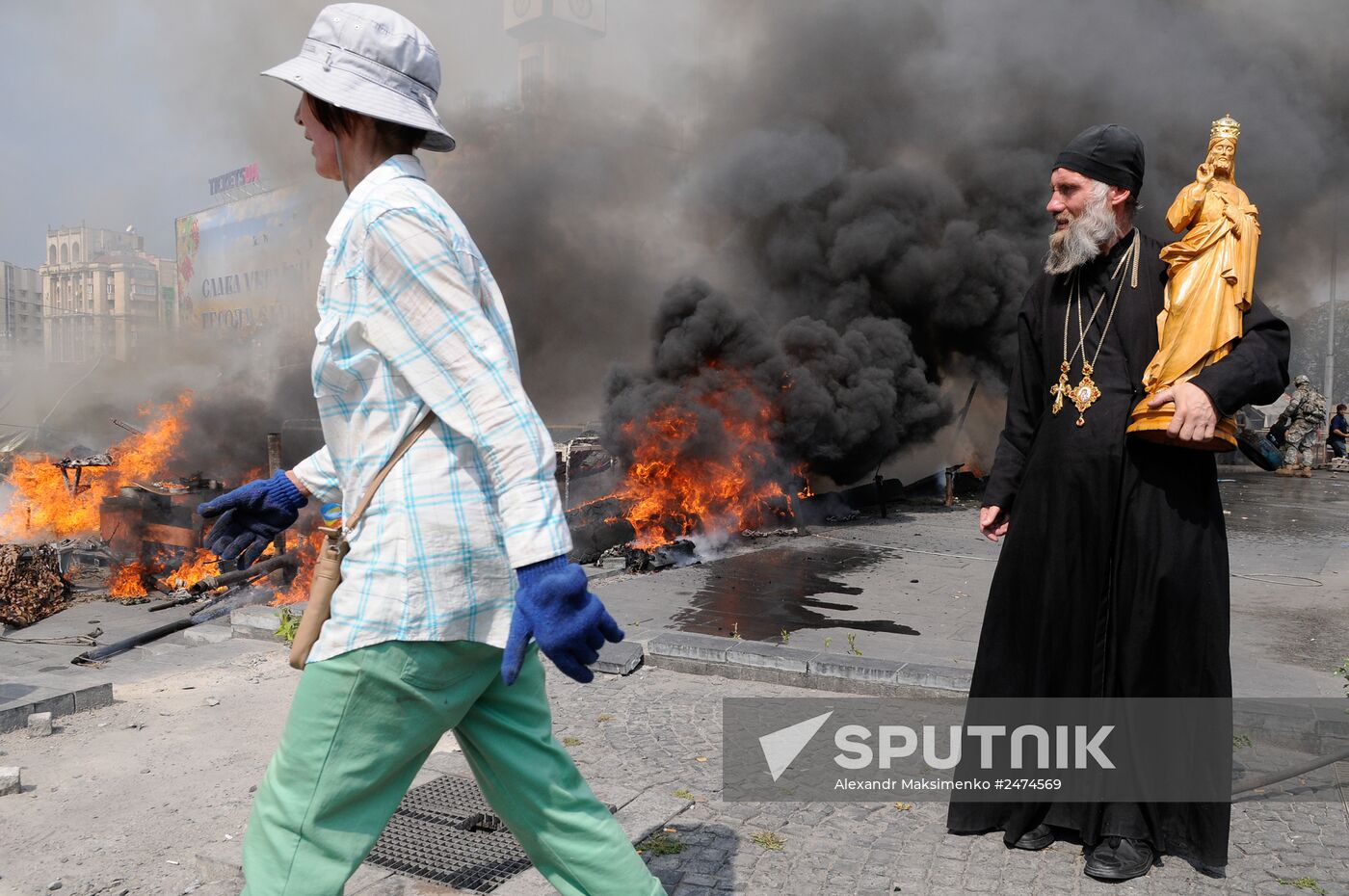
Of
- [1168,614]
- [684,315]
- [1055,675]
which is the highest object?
[684,315]

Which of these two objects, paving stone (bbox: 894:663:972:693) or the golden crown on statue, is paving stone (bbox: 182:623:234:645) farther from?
the golden crown on statue

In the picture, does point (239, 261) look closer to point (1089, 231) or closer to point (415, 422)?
point (1089, 231)

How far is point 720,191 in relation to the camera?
1856cm

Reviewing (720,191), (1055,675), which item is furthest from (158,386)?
(1055,675)

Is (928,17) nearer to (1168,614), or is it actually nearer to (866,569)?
(866,569)

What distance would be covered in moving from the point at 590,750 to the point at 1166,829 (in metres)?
2.03

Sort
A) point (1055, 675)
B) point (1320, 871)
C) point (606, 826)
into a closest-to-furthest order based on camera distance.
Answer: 1. point (606, 826)
2. point (1320, 871)
3. point (1055, 675)

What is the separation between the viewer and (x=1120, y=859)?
2715 millimetres

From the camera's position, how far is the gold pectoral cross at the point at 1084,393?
287 cm

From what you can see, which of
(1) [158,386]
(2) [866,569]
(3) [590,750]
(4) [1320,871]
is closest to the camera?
(4) [1320,871]

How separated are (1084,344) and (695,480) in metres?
9.38

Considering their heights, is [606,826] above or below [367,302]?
below

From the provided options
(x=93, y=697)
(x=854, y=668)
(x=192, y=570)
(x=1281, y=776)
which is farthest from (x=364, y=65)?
(x=192, y=570)

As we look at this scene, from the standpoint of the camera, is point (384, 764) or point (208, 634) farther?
point (208, 634)
